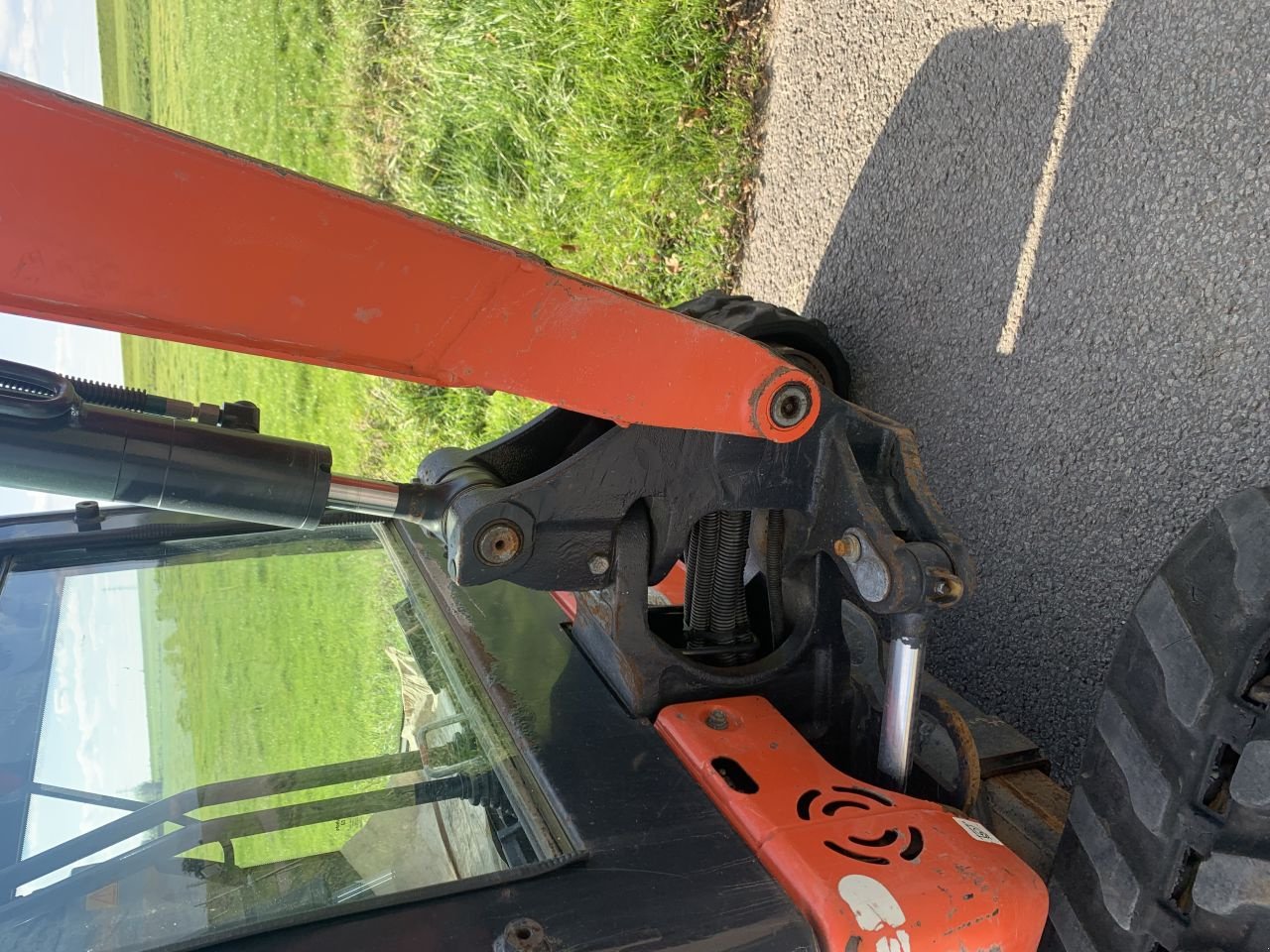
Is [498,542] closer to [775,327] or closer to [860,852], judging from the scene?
[860,852]

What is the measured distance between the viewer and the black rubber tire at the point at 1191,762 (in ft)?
4.28

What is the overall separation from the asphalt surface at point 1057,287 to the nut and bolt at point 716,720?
0.83m

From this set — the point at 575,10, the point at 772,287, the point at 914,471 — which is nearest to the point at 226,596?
the point at 914,471

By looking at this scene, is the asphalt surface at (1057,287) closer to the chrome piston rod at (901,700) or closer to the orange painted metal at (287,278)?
the chrome piston rod at (901,700)

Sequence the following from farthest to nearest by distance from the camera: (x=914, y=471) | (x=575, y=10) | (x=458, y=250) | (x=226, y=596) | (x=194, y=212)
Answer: (x=575, y=10)
(x=226, y=596)
(x=914, y=471)
(x=458, y=250)
(x=194, y=212)

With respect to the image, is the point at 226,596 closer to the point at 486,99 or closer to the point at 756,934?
the point at 756,934

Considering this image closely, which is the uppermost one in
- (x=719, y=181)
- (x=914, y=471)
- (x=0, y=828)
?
(x=719, y=181)

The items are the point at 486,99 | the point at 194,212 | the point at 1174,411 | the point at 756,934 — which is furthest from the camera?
the point at 486,99

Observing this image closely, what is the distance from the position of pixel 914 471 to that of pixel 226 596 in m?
1.48

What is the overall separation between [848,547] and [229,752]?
3.56ft

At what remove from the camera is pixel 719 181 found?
336 cm

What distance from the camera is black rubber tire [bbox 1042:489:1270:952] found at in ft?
4.28

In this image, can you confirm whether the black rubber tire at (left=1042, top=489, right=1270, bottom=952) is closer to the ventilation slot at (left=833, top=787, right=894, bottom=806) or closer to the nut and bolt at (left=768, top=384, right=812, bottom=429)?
the ventilation slot at (left=833, top=787, right=894, bottom=806)

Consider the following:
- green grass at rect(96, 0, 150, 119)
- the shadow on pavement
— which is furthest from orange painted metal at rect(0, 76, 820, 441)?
green grass at rect(96, 0, 150, 119)
